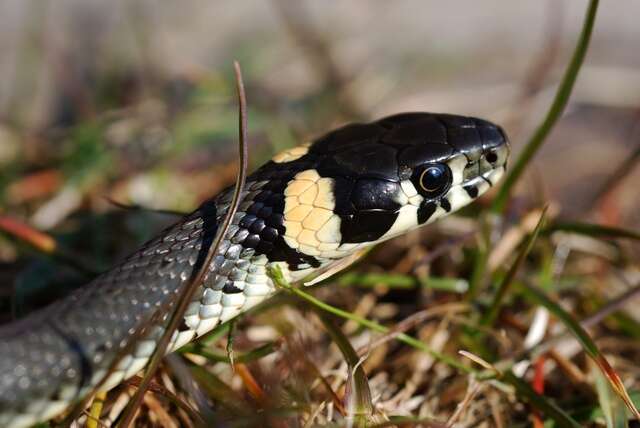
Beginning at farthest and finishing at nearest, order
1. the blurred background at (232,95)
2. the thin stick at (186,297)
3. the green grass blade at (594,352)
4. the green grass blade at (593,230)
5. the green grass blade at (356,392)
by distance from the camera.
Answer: the blurred background at (232,95), the green grass blade at (593,230), the green grass blade at (594,352), the green grass blade at (356,392), the thin stick at (186,297)

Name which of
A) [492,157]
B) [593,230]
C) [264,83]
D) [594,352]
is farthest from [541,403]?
[264,83]

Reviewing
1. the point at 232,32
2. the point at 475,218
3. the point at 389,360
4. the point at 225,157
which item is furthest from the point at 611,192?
the point at 232,32

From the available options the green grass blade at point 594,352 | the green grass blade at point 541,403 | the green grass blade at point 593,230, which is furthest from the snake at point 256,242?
the green grass blade at point 541,403

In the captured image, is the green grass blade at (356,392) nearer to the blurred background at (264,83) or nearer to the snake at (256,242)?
the snake at (256,242)

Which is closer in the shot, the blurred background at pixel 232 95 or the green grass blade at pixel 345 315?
the green grass blade at pixel 345 315

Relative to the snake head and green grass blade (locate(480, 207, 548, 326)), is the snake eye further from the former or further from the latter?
green grass blade (locate(480, 207, 548, 326))

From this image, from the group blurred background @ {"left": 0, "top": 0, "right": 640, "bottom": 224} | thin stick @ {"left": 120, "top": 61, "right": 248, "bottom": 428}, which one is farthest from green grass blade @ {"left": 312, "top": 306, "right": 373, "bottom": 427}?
blurred background @ {"left": 0, "top": 0, "right": 640, "bottom": 224}

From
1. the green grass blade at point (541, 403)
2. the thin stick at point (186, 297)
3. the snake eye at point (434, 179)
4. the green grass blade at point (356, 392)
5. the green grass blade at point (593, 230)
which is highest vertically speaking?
the thin stick at point (186, 297)

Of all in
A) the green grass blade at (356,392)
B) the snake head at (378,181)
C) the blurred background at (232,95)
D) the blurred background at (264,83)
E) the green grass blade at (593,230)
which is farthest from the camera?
the blurred background at (264,83)
